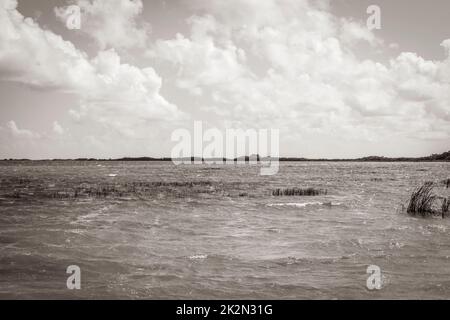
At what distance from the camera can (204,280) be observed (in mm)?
13273

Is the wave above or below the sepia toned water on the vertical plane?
above

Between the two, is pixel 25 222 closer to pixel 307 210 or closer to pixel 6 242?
pixel 6 242

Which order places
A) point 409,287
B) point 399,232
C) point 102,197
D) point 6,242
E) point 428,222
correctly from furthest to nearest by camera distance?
point 102,197
point 428,222
point 399,232
point 6,242
point 409,287

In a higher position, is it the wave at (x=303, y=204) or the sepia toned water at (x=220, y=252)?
the wave at (x=303, y=204)

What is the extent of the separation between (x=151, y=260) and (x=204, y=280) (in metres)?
3.54

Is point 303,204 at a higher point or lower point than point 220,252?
higher

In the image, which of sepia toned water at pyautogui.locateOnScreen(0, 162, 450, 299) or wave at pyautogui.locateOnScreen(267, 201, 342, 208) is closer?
sepia toned water at pyautogui.locateOnScreen(0, 162, 450, 299)

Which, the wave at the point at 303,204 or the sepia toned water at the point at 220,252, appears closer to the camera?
the sepia toned water at the point at 220,252

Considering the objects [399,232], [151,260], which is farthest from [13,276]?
[399,232]

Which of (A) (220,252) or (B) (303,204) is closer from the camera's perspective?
(A) (220,252)

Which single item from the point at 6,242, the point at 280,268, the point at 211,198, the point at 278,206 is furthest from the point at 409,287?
the point at 211,198

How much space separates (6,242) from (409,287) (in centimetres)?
1768
